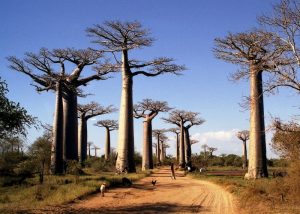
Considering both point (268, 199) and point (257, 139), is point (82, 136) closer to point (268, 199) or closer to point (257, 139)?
point (257, 139)

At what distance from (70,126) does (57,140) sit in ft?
7.40

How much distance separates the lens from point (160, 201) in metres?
11.1

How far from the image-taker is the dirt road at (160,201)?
965cm

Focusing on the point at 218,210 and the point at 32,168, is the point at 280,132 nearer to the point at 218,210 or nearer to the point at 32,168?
the point at 218,210

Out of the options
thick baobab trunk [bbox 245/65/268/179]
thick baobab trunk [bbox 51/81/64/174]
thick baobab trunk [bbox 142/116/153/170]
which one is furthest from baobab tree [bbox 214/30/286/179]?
thick baobab trunk [bbox 142/116/153/170]

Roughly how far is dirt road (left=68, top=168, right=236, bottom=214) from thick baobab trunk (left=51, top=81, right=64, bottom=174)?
5042mm

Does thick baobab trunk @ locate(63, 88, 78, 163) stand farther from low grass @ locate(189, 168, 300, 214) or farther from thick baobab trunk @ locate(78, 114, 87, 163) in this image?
thick baobab trunk @ locate(78, 114, 87, 163)

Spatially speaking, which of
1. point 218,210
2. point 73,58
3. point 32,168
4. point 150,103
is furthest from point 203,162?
point 218,210

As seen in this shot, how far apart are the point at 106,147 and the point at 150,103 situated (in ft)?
33.6

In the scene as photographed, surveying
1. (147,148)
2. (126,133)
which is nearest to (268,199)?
(126,133)

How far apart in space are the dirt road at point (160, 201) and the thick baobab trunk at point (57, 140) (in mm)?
5042

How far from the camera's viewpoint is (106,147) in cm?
3984

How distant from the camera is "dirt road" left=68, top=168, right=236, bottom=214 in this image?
9648 millimetres

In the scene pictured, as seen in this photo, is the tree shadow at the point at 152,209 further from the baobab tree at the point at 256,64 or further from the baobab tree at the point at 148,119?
the baobab tree at the point at 148,119
